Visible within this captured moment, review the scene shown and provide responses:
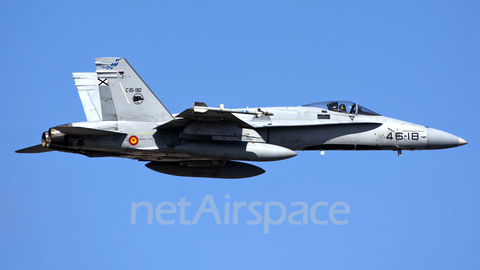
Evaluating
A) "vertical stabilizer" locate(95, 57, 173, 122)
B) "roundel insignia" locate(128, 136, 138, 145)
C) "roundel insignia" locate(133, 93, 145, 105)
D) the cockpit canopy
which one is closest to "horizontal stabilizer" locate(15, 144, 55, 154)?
"vertical stabilizer" locate(95, 57, 173, 122)

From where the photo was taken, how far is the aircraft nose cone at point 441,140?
1959 centimetres

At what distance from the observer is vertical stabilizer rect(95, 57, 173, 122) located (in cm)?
1744

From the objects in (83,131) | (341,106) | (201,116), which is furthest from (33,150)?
(341,106)

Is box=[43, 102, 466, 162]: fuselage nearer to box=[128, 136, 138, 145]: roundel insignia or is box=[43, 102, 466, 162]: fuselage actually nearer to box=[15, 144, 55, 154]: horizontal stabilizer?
box=[128, 136, 138, 145]: roundel insignia

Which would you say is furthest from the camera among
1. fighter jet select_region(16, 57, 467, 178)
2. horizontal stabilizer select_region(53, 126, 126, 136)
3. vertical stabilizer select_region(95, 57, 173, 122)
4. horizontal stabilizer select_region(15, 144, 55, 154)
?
horizontal stabilizer select_region(15, 144, 55, 154)

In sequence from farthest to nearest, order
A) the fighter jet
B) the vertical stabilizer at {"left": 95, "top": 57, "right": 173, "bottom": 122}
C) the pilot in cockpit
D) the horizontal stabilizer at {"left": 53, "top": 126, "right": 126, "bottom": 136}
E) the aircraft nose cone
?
the aircraft nose cone, the pilot in cockpit, the vertical stabilizer at {"left": 95, "top": 57, "right": 173, "bottom": 122}, the fighter jet, the horizontal stabilizer at {"left": 53, "top": 126, "right": 126, "bottom": 136}

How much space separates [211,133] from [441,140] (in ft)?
28.6

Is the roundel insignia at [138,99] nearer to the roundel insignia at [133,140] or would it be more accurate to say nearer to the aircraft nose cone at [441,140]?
the roundel insignia at [133,140]

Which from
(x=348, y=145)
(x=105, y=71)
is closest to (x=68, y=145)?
(x=105, y=71)

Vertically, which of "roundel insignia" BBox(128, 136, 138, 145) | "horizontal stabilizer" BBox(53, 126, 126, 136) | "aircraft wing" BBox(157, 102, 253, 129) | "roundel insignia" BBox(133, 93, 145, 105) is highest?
"roundel insignia" BBox(133, 93, 145, 105)

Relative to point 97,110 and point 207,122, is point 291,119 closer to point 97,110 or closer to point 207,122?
point 207,122

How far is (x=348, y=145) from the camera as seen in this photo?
19.2m

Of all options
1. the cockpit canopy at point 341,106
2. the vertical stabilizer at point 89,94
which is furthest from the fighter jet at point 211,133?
the vertical stabilizer at point 89,94

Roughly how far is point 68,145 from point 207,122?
4461mm
